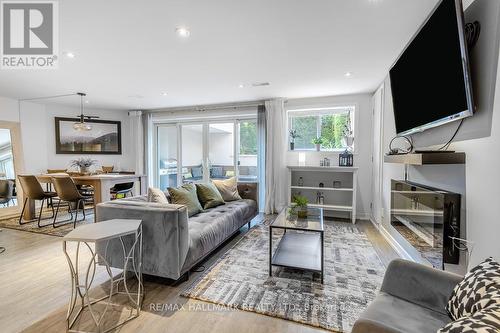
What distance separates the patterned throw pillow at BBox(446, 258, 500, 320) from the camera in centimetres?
95

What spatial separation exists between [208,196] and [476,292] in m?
2.95

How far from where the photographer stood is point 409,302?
4.31 ft

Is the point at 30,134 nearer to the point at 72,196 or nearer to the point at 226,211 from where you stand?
the point at 72,196

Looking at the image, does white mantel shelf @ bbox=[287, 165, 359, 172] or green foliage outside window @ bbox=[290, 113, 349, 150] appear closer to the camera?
white mantel shelf @ bbox=[287, 165, 359, 172]

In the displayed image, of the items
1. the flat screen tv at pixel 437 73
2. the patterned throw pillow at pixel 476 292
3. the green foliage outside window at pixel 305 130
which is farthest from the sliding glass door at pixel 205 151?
the patterned throw pillow at pixel 476 292

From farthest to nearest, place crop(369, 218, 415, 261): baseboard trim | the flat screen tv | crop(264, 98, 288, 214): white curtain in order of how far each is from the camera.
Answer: crop(264, 98, 288, 214): white curtain, crop(369, 218, 415, 261): baseboard trim, the flat screen tv

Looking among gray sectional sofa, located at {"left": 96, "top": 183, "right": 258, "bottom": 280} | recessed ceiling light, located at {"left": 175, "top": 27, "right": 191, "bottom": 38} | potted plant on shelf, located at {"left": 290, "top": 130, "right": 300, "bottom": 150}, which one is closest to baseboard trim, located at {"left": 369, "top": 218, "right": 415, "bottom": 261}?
potted plant on shelf, located at {"left": 290, "top": 130, "right": 300, "bottom": 150}

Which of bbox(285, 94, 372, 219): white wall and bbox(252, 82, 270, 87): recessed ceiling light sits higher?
bbox(252, 82, 270, 87): recessed ceiling light

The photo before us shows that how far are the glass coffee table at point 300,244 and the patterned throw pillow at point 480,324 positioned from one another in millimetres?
1426

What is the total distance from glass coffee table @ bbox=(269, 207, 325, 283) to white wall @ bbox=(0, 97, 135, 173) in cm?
510

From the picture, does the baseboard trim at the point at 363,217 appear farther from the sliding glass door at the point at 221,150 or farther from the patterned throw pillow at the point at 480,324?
the patterned throw pillow at the point at 480,324

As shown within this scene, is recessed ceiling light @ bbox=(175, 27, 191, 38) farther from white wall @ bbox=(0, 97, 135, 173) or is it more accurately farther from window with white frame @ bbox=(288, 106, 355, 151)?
white wall @ bbox=(0, 97, 135, 173)

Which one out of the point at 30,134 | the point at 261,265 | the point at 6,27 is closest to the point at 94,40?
the point at 6,27

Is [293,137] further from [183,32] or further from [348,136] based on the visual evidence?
[183,32]
